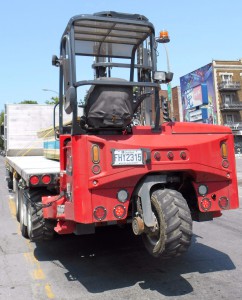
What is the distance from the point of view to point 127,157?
4434 mm

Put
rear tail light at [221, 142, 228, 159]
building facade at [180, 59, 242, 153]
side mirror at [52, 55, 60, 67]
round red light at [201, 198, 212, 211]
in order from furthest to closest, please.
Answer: building facade at [180, 59, 242, 153] < side mirror at [52, 55, 60, 67] < rear tail light at [221, 142, 228, 159] < round red light at [201, 198, 212, 211]

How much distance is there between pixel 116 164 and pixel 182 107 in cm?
5827

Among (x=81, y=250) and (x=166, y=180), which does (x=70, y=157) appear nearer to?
(x=166, y=180)

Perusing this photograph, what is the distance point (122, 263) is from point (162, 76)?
111 inches

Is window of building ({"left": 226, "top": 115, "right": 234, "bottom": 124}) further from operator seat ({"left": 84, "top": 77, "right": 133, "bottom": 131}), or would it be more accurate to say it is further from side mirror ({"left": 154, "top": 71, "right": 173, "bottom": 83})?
operator seat ({"left": 84, "top": 77, "right": 133, "bottom": 131})

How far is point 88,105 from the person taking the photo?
4.70m

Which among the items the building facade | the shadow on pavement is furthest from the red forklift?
the building facade

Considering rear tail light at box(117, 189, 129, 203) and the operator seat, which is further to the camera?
the operator seat

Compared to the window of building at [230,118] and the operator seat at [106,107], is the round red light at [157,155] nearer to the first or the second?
the operator seat at [106,107]

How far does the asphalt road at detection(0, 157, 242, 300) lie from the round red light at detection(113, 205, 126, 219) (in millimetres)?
941

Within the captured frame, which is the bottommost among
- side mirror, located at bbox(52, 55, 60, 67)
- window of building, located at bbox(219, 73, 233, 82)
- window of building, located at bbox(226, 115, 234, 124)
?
side mirror, located at bbox(52, 55, 60, 67)

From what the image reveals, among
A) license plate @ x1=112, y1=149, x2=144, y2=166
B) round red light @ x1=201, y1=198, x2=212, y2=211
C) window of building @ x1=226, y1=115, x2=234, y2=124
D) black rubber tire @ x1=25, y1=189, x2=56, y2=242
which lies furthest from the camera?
window of building @ x1=226, y1=115, x2=234, y2=124

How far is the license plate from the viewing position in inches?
173

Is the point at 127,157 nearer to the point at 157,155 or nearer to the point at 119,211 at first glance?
the point at 157,155
